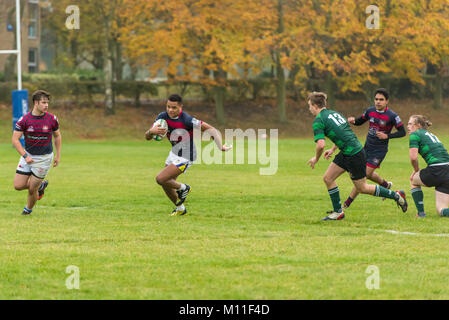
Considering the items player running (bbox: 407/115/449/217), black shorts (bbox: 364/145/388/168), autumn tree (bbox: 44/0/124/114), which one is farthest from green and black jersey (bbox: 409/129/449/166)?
autumn tree (bbox: 44/0/124/114)

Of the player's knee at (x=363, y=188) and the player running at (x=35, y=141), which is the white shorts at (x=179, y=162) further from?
the player's knee at (x=363, y=188)

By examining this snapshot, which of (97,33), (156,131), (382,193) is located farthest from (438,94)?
(156,131)

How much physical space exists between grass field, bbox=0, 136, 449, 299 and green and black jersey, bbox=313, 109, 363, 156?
3.74ft

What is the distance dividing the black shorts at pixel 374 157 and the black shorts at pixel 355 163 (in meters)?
1.88

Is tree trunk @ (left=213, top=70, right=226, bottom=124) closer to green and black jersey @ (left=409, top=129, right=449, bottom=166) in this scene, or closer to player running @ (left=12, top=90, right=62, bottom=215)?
player running @ (left=12, top=90, right=62, bottom=215)

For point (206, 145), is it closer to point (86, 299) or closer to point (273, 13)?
point (273, 13)

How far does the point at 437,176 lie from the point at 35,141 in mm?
6266

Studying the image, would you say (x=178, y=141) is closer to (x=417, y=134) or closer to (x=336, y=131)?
(x=336, y=131)

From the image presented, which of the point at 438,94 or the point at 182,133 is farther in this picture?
the point at 438,94

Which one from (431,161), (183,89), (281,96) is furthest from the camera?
(183,89)

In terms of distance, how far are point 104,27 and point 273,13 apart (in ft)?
30.7

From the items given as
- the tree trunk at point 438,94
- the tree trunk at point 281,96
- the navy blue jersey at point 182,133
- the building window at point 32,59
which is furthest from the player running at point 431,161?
the building window at point 32,59

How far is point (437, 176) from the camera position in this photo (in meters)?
11.4

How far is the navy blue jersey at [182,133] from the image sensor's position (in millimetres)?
11867
